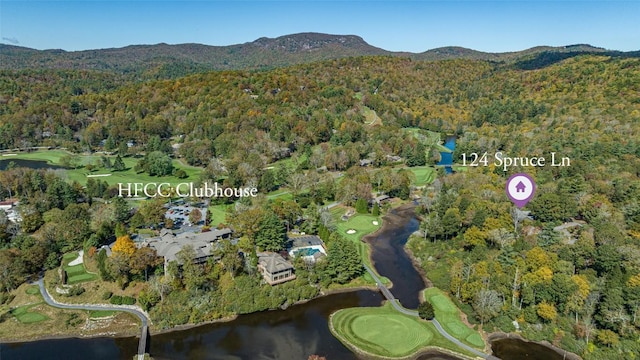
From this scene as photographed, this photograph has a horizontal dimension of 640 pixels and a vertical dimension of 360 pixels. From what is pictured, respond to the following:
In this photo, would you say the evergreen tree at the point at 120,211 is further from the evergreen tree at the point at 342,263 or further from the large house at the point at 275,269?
the evergreen tree at the point at 342,263

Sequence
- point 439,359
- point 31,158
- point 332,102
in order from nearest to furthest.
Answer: point 439,359
point 31,158
point 332,102

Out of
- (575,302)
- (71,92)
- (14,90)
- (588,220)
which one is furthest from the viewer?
(71,92)

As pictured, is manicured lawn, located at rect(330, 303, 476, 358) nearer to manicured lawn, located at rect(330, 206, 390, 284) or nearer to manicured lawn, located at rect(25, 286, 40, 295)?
manicured lawn, located at rect(330, 206, 390, 284)

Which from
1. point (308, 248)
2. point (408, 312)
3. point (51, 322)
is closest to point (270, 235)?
point (308, 248)

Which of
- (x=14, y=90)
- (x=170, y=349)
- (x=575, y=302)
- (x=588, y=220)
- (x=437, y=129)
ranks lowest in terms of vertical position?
(x=170, y=349)

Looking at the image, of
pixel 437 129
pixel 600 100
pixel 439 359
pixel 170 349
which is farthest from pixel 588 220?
pixel 437 129

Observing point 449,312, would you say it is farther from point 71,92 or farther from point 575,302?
point 71,92

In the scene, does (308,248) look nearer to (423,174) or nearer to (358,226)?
(358,226)
